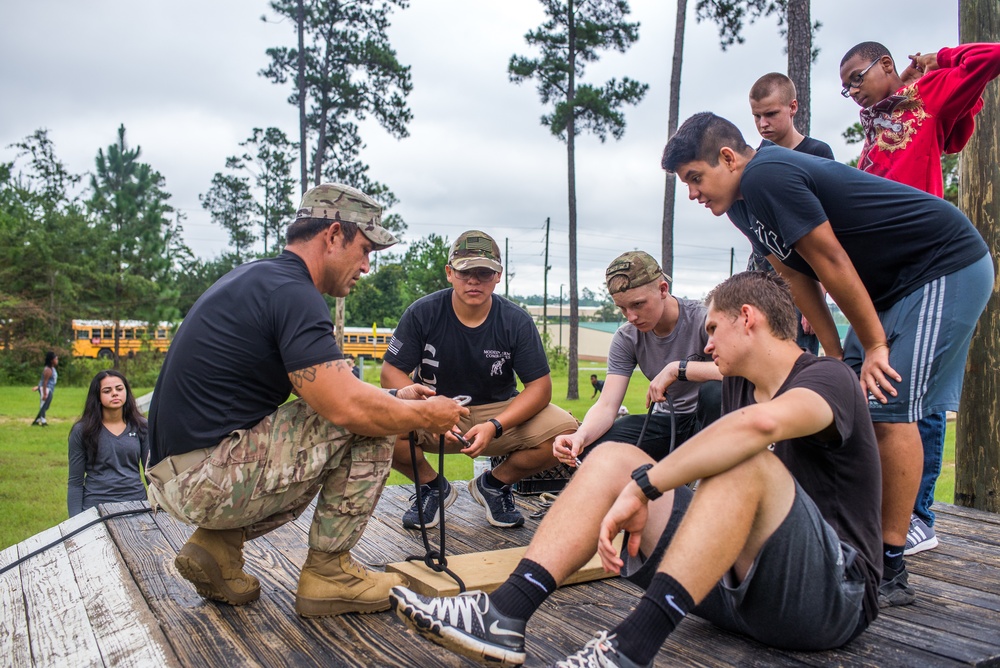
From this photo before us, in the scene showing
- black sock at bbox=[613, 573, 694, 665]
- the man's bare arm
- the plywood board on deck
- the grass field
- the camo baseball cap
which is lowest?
the grass field

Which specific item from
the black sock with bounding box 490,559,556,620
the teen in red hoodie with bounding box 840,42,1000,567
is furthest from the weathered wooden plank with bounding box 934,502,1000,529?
the black sock with bounding box 490,559,556,620

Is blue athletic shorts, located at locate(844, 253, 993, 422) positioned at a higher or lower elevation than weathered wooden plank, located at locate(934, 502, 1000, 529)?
higher

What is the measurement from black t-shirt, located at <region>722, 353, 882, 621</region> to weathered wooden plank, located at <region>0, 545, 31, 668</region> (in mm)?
2271

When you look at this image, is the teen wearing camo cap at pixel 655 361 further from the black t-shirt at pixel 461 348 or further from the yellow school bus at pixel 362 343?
the yellow school bus at pixel 362 343

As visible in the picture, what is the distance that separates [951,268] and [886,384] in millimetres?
470

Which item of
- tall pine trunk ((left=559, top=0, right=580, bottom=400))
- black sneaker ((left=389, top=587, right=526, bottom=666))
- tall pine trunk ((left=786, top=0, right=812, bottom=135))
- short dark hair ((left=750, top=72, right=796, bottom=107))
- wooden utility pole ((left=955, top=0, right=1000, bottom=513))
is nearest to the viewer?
black sneaker ((left=389, top=587, right=526, bottom=666))

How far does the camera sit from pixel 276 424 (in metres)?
2.50

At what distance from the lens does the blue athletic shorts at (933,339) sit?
8.40 feet

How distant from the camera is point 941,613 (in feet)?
8.32

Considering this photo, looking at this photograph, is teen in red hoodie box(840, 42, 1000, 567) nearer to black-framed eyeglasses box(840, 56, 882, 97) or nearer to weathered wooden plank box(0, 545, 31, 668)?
black-framed eyeglasses box(840, 56, 882, 97)

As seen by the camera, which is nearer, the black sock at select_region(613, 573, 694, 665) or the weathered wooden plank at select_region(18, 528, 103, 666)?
the black sock at select_region(613, 573, 694, 665)

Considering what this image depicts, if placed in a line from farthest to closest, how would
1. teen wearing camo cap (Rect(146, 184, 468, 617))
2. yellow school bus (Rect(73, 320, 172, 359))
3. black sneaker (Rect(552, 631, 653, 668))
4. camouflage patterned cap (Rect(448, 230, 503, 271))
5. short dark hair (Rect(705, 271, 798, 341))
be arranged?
yellow school bus (Rect(73, 320, 172, 359)) → camouflage patterned cap (Rect(448, 230, 503, 271)) → teen wearing camo cap (Rect(146, 184, 468, 617)) → short dark hair (Rect(705, 271, 798, 341)) → black sneaker (Rect(552, 631, 653, 668))

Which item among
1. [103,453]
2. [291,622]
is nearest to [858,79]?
[291,622]

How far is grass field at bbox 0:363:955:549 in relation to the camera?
675 cm
